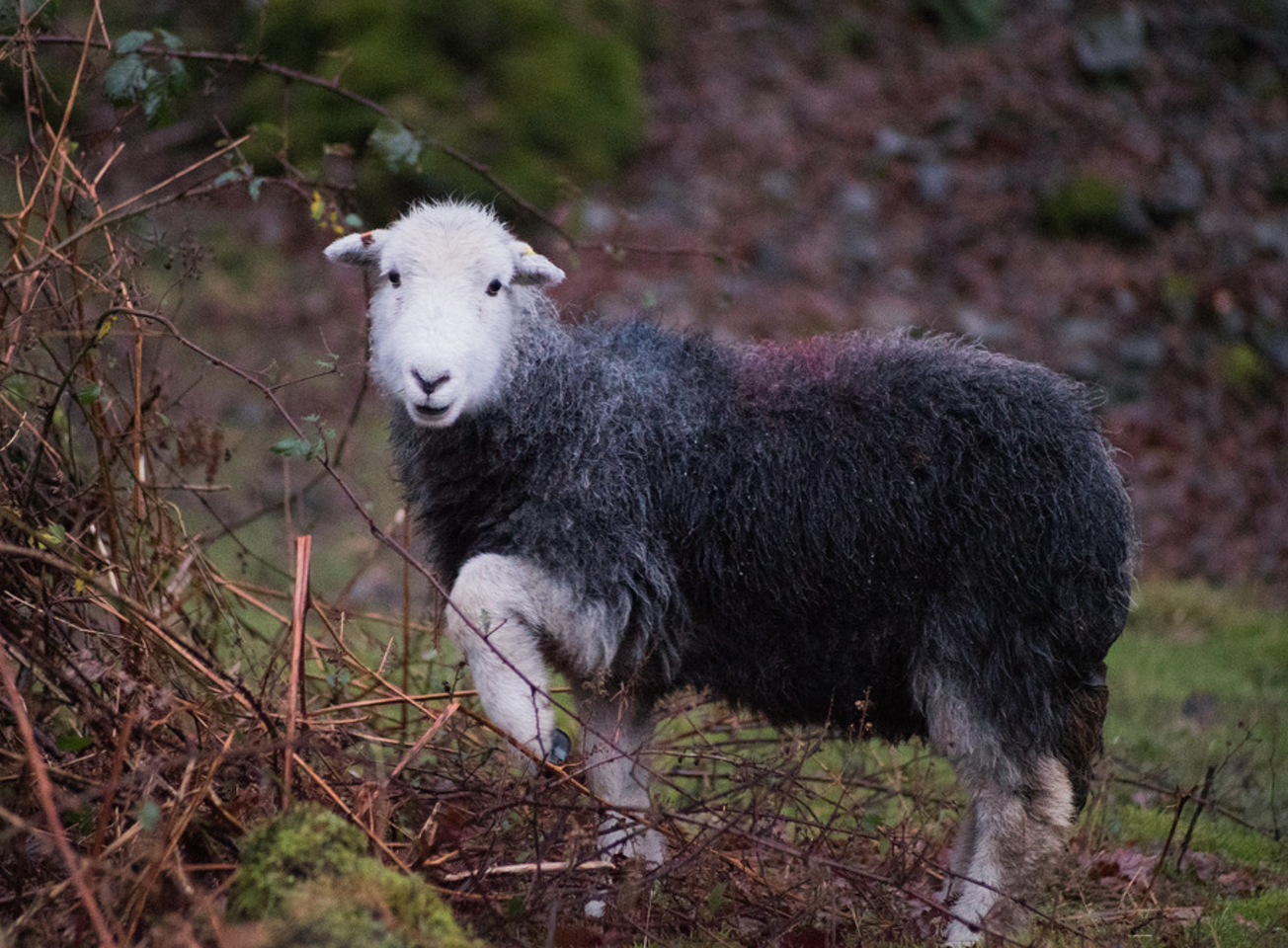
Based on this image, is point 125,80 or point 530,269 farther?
point 125,80

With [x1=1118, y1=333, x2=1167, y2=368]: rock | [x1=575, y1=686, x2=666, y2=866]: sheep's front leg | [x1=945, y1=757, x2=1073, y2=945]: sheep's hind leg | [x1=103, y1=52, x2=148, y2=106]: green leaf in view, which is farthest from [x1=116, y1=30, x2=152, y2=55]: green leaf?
[x1=1118, y1=333, x2=1167, y2=368]: rock

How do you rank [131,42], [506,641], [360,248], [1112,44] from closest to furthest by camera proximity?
1. [506,641]
2. [360,248]
3. [131,42]
4. [1112,44]

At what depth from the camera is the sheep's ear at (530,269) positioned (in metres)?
4.37

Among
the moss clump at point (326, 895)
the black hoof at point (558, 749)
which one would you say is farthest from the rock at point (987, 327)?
the moss clump at point (326, 895)

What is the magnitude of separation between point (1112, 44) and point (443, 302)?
1199 cm

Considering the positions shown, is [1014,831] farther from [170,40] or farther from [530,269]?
[170,40]

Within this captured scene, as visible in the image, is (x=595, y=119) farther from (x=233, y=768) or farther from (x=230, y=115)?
(x=233, y=768)

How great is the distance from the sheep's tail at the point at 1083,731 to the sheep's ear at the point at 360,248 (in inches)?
105

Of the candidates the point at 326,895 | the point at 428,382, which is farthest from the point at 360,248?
the point at 326,895

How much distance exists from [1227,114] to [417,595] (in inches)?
399

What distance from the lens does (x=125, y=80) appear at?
4664 millimetres

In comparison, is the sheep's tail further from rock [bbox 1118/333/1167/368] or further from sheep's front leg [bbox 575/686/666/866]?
rock [bbox 1118/333/1167/368]

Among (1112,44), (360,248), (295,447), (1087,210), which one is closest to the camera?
(295,447)

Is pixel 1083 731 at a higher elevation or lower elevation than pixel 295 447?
lower
